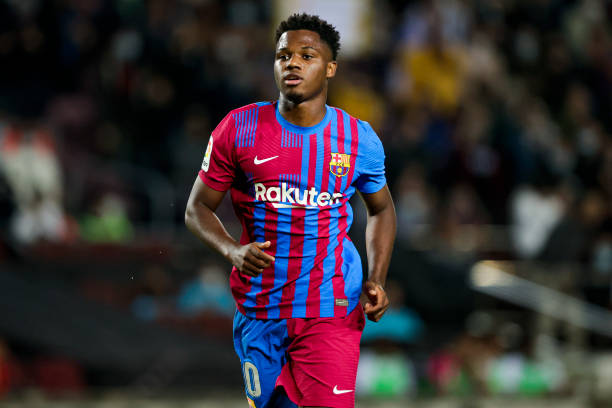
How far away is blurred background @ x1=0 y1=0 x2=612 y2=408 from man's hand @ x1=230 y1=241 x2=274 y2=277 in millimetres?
4829

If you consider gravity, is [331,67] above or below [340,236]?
above

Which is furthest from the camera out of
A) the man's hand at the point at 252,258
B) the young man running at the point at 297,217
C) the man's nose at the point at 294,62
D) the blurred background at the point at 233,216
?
the blurred background at the point at 233,216

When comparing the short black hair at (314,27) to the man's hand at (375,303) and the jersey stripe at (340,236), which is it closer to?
the jersey stripe at (340,236)

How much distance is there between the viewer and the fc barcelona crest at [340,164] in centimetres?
371

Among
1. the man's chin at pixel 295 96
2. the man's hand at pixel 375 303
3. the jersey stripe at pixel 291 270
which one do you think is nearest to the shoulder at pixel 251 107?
the man's chin at pixel 295 96

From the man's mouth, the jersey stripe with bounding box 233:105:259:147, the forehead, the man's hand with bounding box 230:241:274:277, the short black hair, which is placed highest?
the short black hair

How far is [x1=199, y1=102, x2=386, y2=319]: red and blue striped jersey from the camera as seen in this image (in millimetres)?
3680

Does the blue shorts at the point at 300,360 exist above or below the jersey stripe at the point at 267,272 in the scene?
Answer: below

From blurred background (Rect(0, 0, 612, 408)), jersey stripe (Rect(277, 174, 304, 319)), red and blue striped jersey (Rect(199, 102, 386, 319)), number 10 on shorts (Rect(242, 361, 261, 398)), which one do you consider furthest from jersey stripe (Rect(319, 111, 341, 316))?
blurred background (Rect(0, 0, 612, 408))

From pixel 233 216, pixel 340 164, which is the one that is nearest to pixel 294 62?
pixel 340 164

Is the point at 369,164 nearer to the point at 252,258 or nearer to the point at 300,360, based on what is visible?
the point at 252,258

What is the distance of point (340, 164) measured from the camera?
3.72 metres

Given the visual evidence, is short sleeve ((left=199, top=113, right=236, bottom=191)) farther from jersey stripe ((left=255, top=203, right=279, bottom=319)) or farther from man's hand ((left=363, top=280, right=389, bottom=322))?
man's hand ((left=363, top=280, right=389, bottom=322))

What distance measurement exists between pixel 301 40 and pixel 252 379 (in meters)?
1.39
